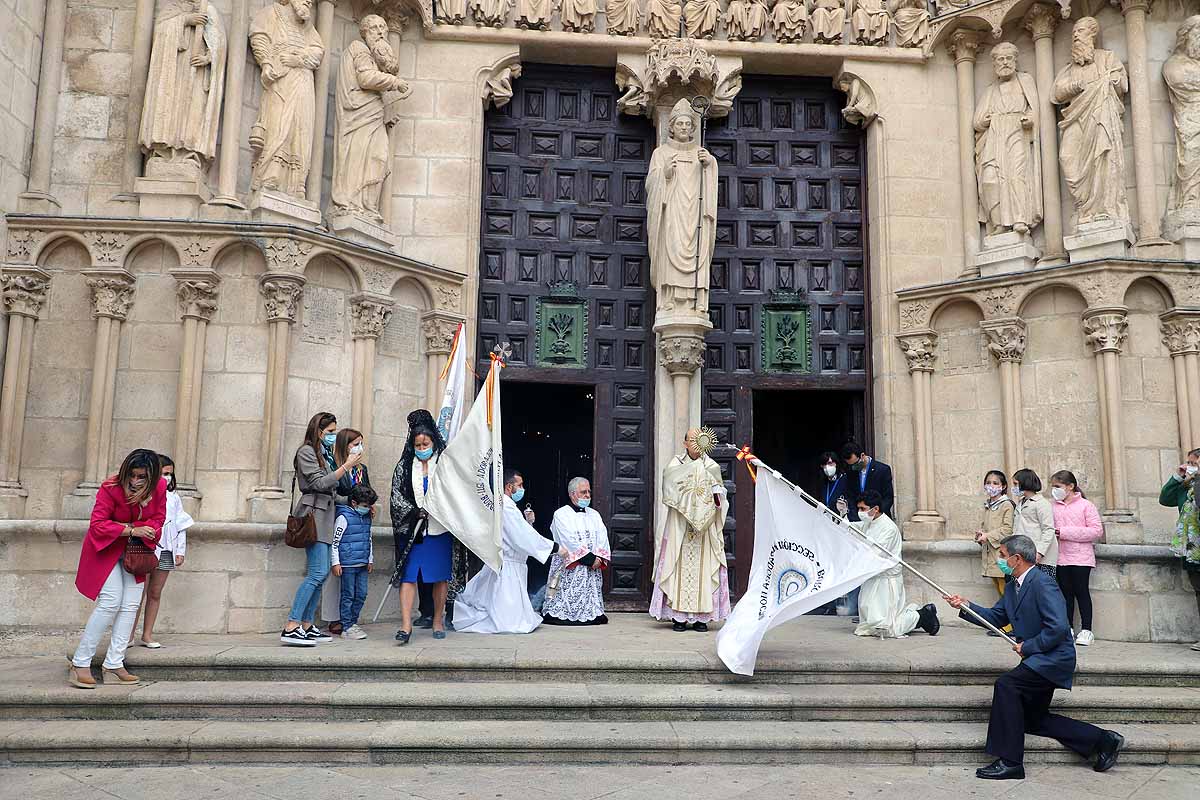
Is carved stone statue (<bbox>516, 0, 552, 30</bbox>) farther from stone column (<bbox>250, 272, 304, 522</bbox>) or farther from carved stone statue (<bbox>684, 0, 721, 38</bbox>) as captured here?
stone column (<bbox>250, 272, 304, 522</bbox>)

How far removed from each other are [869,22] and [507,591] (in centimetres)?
847

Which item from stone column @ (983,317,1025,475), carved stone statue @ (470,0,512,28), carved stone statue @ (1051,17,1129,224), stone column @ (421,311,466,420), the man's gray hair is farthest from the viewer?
carved stone statue @ (470,0,512,28)

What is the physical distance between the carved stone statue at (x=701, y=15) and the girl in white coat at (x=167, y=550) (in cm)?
816

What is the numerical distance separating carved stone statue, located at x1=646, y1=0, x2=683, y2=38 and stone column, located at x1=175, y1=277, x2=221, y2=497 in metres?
6.21

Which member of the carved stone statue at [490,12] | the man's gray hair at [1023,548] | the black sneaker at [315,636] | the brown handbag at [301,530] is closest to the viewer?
the man's gray hair at [1023,548]

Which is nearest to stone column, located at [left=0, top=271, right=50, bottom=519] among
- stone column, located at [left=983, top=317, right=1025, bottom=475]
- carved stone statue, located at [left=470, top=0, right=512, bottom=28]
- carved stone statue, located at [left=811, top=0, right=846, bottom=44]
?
carved stone statue, located at [left=470, top=0, right=512, bottom=28]

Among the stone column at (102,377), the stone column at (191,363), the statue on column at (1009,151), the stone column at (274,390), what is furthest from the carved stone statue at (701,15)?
the stone column at (102,377)

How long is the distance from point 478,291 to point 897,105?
589 cm

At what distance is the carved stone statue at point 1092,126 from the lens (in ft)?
33.9

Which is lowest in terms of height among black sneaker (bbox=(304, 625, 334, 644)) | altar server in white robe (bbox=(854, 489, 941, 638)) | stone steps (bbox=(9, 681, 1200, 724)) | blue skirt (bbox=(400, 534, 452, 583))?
stone steps (bbox=(9, 681, 1200, 724))

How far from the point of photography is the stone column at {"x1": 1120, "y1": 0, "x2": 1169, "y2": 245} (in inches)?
407

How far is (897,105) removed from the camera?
11.9 metres

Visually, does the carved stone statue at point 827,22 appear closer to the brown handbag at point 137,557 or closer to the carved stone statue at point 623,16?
the carved stone statue at point 623,16

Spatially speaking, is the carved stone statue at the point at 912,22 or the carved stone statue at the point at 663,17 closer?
the carved stone statue at the point at 663,17
